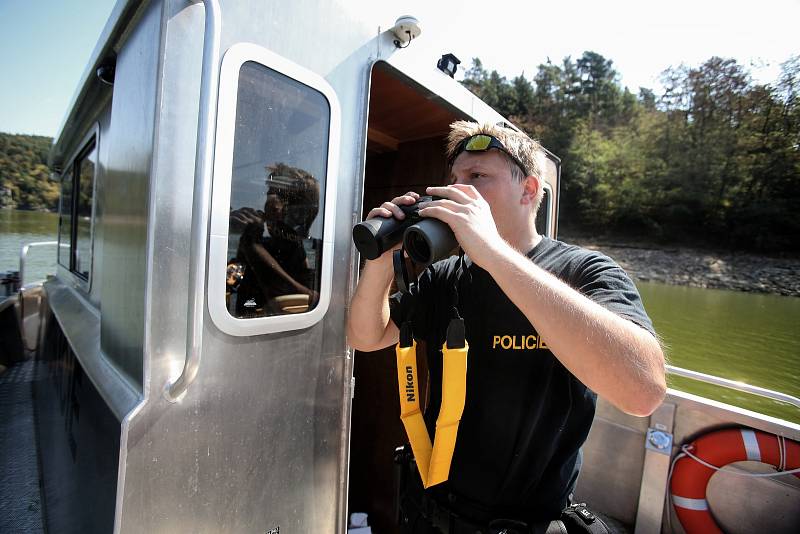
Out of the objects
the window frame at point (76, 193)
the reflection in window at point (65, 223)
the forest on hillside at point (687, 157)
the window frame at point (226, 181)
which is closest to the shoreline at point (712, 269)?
the forest on hillside at point (687, 157)

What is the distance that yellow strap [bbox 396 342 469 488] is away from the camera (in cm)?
113

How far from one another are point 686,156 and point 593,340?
4410cm

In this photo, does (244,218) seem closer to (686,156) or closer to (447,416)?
(447,416)

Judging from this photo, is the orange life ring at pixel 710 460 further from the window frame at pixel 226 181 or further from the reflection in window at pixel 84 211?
the reflection in window at pixel 84 211

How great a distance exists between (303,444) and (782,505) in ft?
8.48

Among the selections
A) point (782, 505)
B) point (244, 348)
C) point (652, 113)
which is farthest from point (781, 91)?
point (244, 348)

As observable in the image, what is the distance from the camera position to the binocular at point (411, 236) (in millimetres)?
995

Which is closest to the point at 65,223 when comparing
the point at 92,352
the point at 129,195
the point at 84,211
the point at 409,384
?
the point at 84,211

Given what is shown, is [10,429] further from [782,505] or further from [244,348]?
[782,505]

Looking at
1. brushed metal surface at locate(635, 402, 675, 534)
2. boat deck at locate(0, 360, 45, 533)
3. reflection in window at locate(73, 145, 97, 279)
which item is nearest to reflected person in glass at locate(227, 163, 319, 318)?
boat deck at locate(0, 360, 45, 533)

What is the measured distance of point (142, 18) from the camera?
126cm

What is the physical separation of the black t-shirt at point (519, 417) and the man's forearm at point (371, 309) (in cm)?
11

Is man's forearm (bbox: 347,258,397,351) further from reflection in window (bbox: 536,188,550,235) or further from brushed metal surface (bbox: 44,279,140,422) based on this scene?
reflection in window (bbox: 536,188,550,235)

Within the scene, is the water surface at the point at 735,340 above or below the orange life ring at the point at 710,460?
below
